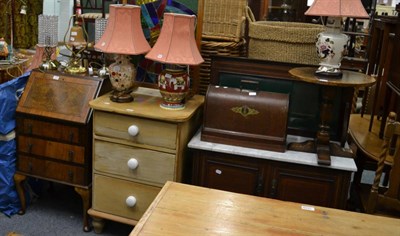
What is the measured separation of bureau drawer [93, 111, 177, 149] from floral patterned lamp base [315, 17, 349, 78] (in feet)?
2.63

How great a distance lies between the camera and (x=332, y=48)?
1.90 meters

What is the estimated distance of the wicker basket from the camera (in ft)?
7.25

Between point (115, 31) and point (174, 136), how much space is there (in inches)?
25.7

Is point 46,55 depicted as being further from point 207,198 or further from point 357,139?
point 357,139

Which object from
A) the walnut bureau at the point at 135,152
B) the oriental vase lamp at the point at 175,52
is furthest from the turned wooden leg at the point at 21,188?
the oriental vase lamp at the point at 175,52

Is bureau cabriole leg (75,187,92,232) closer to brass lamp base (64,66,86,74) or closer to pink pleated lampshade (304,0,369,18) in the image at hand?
brass lamp base (64,66,86,74)

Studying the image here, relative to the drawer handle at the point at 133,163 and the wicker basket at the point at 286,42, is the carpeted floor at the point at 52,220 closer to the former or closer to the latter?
the drawer handle at the point at 133,163

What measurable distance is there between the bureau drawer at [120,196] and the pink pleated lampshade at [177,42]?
0.71m

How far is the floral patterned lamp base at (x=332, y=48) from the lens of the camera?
1.89 meters

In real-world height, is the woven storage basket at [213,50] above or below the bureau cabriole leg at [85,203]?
above

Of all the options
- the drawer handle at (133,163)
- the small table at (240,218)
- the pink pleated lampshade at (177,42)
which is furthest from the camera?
the drawer handle at (133,163)

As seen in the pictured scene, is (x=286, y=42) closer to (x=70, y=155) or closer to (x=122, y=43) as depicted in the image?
(x=122, y=43)

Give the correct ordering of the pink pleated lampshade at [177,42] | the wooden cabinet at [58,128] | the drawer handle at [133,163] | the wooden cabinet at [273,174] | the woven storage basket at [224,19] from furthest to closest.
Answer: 1. the woven storage basket at [224,19]
2. the wooden cabinet at [58,128]
3. the drawer handle at [133,163]
4. the pink pleated lampshade at [177,42]
5. the wooden cabinet at [273,174]

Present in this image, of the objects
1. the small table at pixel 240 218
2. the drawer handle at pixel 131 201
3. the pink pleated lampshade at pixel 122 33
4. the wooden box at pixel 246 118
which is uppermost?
the pink pleated lampshade at pixel 122 33
